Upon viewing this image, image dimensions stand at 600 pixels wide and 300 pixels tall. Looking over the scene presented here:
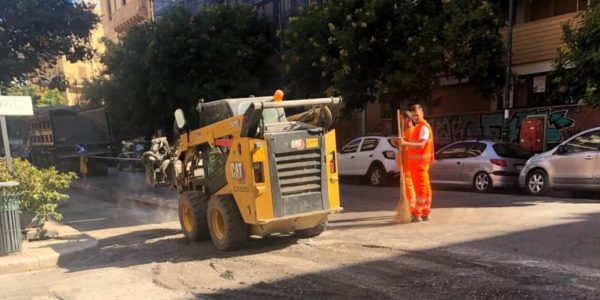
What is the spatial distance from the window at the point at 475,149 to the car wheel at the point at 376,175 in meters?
2.70

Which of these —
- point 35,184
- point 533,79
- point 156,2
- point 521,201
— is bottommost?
point 521,201

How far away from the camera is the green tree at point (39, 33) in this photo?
1600 cm

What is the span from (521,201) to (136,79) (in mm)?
19811

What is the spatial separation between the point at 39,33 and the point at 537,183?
50.2 feet

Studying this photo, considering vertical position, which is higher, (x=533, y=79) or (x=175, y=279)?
(x=533, y=79)

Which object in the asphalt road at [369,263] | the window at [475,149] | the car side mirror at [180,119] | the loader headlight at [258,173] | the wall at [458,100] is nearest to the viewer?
the asphalt road at [369,263]

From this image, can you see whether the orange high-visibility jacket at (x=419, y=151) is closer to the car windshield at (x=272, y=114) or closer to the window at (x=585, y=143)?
the car windshield at (x=272, y=114)

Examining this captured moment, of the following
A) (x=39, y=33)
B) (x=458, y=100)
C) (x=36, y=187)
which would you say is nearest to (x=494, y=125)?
(x=458, y=100)

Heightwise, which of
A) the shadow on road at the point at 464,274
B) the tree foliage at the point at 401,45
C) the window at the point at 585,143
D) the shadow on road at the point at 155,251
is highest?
the tree foliage at the point at 401,45

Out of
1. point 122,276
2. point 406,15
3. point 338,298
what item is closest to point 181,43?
point 406,15

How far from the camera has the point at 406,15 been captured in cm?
1558

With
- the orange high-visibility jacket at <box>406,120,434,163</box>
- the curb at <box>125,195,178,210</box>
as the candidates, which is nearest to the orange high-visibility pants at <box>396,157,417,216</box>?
the orange high-visibility jacket at <box>406,120,434,163</box>

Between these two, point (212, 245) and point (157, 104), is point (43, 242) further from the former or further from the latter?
point (157, 104)

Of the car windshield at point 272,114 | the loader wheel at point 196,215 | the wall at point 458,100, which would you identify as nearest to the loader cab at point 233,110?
the car windshield at point 272,114
